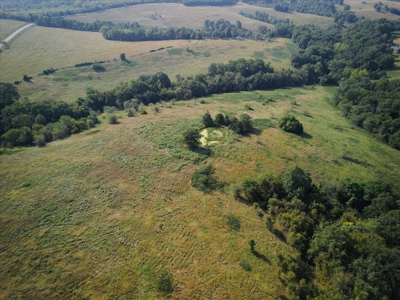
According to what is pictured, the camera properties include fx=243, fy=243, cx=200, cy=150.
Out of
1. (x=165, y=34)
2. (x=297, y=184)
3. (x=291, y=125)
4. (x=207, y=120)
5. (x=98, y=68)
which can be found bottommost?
(x=98, y=68)

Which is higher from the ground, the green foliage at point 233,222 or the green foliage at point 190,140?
the green foliage at point 190,140

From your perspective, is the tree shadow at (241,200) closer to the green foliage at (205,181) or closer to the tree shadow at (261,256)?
the green foliage at (205,181)

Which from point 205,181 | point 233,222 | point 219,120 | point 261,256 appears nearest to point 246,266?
point 261,256

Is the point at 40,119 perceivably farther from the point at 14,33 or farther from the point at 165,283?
the point at 14,33

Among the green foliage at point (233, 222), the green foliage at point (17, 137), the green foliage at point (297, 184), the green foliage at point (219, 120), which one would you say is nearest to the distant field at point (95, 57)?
the green foliage at point (17, 137)

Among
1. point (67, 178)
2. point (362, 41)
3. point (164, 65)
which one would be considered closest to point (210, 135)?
point (67, 178)

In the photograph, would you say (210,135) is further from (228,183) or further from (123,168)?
(123,168)
